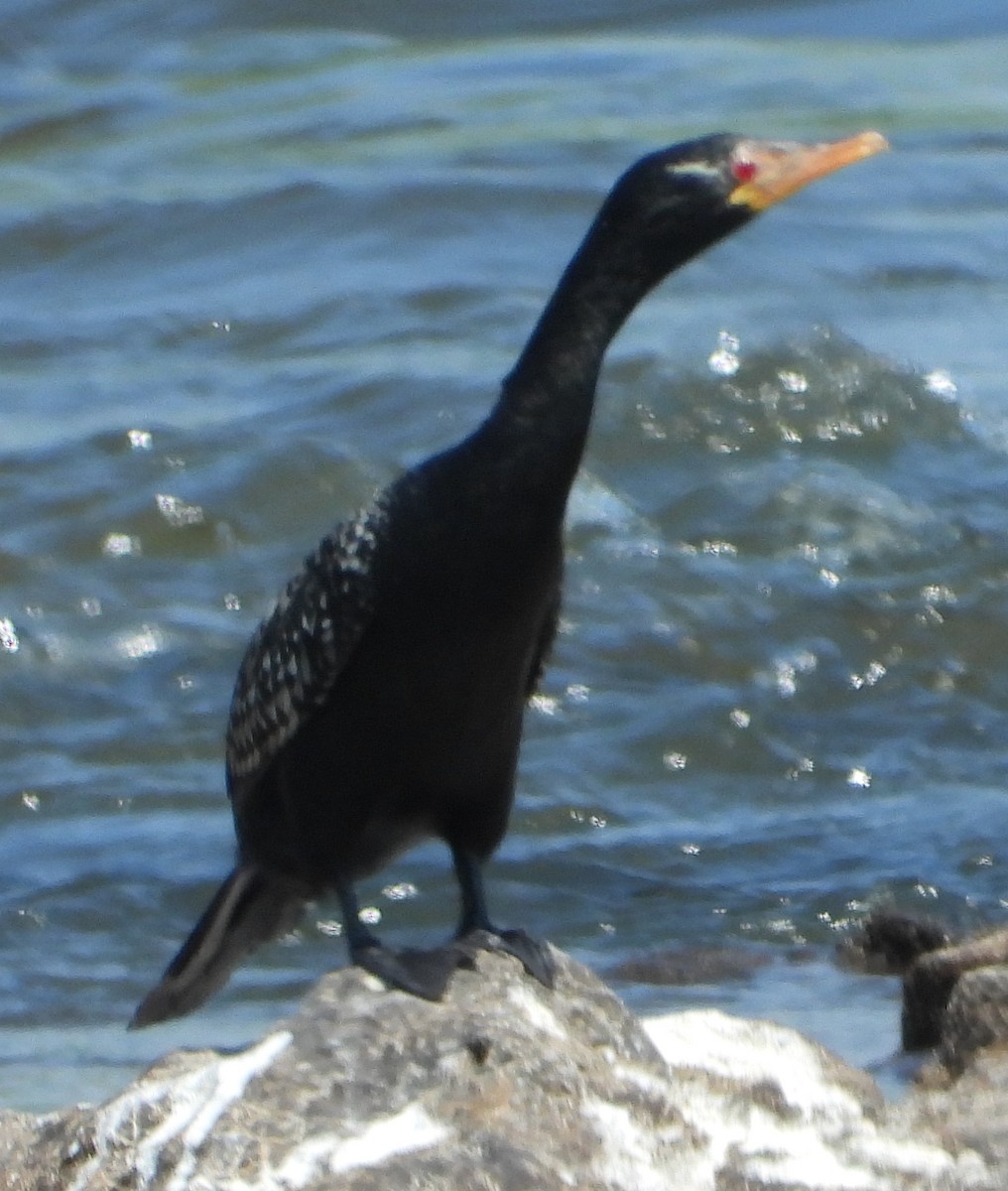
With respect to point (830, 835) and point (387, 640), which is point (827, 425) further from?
point (387, 640)

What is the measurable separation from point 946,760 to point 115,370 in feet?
17.1

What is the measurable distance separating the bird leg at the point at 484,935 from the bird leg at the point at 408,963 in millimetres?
90

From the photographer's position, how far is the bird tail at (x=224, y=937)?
6.08 metres

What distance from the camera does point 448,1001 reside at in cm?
466

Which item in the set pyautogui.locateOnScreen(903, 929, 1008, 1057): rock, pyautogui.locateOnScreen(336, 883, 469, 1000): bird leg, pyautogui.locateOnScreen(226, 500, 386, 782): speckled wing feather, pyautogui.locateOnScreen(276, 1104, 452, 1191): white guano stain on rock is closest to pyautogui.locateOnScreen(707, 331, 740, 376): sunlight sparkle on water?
pyautogui.locateOnScreen(903, 929, 1008, 1057): rock

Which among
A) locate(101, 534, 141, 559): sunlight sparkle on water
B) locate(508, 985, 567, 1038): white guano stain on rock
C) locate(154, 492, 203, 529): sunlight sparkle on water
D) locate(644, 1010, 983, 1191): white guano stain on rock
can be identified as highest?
locate(508, 985, 567, 1038): white guano stain on rock

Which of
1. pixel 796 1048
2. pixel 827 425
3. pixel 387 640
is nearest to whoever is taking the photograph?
pixel 796 1048

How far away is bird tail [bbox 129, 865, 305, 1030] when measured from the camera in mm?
6082

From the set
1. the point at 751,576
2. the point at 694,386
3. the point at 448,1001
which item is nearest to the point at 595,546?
the point at 751,576

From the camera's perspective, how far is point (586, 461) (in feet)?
39.8

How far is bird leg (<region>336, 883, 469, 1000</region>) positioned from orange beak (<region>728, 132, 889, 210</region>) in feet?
4.99

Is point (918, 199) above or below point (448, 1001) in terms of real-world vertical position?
below

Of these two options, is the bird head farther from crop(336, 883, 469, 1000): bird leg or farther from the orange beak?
crop(336, 883, 469, 1000): bird leg

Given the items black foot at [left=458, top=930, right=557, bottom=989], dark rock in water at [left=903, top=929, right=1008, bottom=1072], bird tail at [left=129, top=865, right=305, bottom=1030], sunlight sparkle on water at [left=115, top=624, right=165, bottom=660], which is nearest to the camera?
black foot at [left=458, top=930, right=557, bottom=989]
